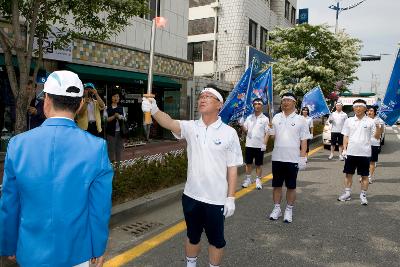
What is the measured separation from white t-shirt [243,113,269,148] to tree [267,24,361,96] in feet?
42.8

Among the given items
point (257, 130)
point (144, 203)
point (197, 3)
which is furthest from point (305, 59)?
point (144, 203)

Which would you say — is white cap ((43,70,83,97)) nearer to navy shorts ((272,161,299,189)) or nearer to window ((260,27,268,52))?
navy shorts ((272,161,299,189))

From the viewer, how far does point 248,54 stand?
25.1 meters

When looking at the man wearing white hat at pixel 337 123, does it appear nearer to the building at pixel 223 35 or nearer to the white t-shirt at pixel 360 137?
the white t-shirt at pixel 360 137

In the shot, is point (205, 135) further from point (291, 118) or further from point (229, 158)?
point (291, 118)

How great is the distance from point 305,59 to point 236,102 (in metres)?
15.2

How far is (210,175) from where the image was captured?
3609mm

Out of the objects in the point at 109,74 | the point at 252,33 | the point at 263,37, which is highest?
the point at 263,37

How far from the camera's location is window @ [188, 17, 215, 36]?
2586 cm

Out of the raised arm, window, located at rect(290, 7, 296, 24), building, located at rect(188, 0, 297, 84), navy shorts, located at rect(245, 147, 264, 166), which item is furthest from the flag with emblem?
window, located at rect(290, 7, 296, 24)

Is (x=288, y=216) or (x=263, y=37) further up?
(x=263, y=37)

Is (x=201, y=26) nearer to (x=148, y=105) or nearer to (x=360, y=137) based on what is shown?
(x=360, y=137)

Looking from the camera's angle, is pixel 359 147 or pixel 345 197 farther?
pixel 345 197

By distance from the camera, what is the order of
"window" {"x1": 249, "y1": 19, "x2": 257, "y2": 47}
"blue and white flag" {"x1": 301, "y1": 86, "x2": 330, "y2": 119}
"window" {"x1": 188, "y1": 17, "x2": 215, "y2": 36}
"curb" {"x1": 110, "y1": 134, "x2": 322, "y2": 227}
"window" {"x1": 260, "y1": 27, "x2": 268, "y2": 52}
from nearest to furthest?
"curb" {"x1": 110, "y1": 134, "x2": 322, "y2": 227} → "blue and white flag" {"x1": 301, "y1": 86, "x2": 330, "y2": 119} → "window" {"x1": 188, "y1": 17, "x2": 215, "y2": 36} → "window" {"x1": 249, "y1": 19, "x2": 257, "y2": 47} → "window" {"x1": 260, "y1": 27, "x2": 268, "y2": 52}
